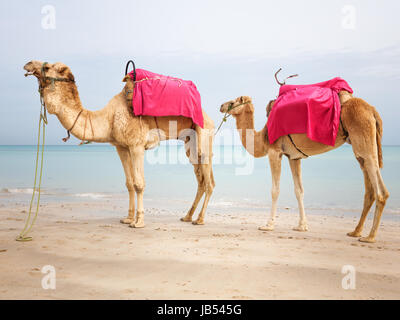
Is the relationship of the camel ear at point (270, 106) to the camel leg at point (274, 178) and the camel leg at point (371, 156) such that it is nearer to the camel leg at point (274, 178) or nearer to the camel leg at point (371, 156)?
the camel leg at point (274, 178)

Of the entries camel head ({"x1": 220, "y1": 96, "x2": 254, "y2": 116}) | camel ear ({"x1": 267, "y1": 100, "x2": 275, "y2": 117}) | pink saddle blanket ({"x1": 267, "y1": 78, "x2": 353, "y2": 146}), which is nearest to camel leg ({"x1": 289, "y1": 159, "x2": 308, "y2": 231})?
pink saddle blanket ({"x1": 267, "y1": 78, "x2": 353, "y2": 146})

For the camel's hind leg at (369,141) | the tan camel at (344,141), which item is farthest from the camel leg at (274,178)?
the camel's hind leg at (369,141)

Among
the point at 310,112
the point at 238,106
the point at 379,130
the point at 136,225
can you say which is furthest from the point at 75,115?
the point at 379,130

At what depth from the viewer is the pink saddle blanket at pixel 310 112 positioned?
19.4ft

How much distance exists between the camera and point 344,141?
6.10 metres

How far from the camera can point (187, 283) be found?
12.5ft

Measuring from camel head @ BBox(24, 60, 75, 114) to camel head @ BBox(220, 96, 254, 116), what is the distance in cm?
270

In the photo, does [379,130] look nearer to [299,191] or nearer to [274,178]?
[299,191]

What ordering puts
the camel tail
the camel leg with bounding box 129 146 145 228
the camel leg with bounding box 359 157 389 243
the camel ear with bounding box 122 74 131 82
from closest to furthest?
the camel leg with bounding box 359 157 389 243, the camel tail, the camel leg with bounding box 129 146 145 228, the camel ear with bounding box 122 74 131 82

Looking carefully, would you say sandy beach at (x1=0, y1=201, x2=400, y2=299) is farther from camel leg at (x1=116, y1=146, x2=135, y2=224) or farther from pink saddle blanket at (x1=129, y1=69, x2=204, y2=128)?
pink saddle blanket at (x1=129, y1=69, x2=204, y2=128)

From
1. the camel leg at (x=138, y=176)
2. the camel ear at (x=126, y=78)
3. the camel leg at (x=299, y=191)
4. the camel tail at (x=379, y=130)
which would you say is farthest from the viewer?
the camel ear at (x=126, y=78)

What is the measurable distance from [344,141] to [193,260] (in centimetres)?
311

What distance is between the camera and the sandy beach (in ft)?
11.8

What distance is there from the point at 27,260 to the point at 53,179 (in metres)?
12.0
